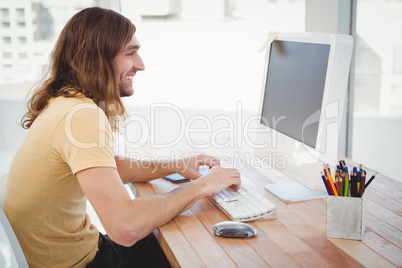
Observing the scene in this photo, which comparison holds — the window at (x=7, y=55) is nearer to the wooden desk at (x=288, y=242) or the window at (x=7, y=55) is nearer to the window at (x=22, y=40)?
the window at (x=22, y=40)

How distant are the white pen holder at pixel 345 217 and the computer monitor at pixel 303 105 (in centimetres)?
22

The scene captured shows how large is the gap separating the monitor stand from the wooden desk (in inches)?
1.1

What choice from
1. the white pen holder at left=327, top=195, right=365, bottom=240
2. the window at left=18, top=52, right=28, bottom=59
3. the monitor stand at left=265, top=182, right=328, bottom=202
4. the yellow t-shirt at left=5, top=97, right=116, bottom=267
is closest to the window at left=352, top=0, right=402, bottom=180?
the monitor stand at left=265, top=182, right=328, bottom=202

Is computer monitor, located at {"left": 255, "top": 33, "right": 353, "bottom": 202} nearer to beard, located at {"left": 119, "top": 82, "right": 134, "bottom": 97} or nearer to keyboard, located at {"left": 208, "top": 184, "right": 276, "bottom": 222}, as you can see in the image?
keyboard, located at {"left": 208, "top": 184, "right": 276, "bottom": 222}

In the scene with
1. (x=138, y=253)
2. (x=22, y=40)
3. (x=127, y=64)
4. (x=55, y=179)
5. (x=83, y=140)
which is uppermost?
(x=22, y=40)

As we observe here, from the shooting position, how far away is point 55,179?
1.15 m

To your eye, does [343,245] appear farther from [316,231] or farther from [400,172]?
[400,172]

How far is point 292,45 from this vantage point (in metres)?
1.42

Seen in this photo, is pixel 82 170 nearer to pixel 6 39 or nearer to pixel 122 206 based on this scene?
pixel 122 206

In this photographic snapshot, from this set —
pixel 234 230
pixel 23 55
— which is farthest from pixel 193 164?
pixel 23 55

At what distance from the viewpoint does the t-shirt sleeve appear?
104 cm

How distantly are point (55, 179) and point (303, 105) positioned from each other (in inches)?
29.1

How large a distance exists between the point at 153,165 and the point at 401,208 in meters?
0.79

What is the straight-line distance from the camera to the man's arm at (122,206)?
1030 mm
